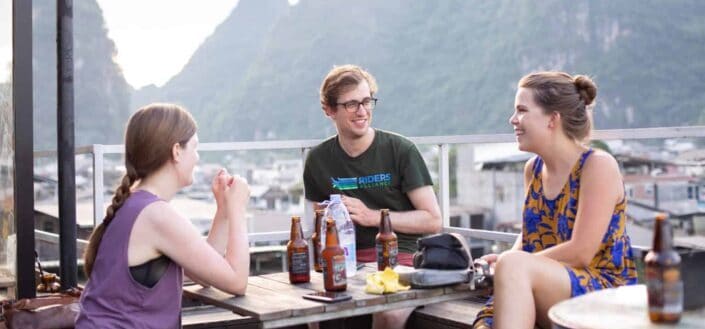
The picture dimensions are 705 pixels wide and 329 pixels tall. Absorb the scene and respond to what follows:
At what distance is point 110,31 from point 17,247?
65.6 m

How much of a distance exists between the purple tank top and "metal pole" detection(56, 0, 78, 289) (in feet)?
4.57

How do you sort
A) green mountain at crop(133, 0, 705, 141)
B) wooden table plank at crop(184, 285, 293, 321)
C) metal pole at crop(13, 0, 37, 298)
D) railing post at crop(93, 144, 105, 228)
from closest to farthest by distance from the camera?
wooden table plank at crop(184, 285, 293, 321), metal pole at crop(13, 0, 37, 298), railing post at crop(93, 144, 105, 228), green mountain at crop(133, 0, 705, 141)

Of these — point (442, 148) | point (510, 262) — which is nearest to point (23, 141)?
point (442, 148)

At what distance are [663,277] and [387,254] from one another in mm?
1037

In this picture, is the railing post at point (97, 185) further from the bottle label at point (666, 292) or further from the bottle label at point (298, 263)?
the bottle label at point (666, 292)

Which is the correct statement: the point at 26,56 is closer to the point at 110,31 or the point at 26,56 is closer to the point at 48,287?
the point at 48,287

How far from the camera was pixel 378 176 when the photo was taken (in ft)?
10.2

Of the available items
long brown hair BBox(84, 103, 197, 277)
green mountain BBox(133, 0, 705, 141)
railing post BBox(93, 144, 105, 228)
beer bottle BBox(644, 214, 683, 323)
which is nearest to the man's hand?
long brown hair BBox(84, 103, 197, 277)

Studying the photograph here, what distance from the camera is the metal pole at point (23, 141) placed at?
305 cm

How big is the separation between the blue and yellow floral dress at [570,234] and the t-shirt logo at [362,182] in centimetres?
68

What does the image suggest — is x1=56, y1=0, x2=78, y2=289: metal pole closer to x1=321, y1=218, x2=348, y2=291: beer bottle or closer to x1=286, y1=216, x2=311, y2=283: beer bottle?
x1=286, y1=216, x2=311, y2=283: beer bottle

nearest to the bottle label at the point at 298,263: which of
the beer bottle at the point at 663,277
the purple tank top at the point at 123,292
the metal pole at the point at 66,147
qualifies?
the purple tank top at the point at 123,292

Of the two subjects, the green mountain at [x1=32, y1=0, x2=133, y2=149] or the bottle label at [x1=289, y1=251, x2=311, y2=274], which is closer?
the bottle label at [x1=289, y1=251, x2=311, y2=274]

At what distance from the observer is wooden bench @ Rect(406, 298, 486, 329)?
9.64 feet
